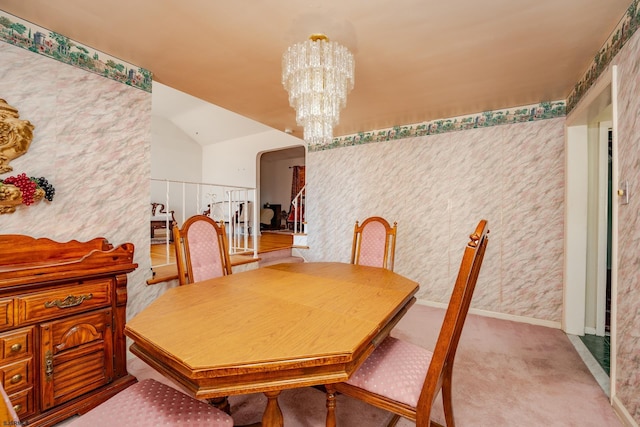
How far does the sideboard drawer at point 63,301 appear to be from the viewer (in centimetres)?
144

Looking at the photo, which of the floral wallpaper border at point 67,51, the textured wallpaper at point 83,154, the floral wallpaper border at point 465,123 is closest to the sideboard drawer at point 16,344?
the textured wallpaper at point 83,154

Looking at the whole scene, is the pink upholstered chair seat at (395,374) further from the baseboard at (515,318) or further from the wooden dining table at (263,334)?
the baseboard at (515,318)

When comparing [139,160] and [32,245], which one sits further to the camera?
[139,160]

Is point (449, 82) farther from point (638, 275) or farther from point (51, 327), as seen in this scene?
point (51, 327)

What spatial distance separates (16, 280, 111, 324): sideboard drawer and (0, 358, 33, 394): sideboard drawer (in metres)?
0.21

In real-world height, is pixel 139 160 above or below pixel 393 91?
below

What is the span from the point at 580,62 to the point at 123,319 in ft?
12.6

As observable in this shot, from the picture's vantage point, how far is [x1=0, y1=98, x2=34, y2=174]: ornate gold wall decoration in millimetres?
1645

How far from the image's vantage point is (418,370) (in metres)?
1.26

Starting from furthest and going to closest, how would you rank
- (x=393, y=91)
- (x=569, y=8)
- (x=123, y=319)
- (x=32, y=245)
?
(x=393, y=91)
(x=123, y=319)
(x=32, y=245)
(x=569, y=8)

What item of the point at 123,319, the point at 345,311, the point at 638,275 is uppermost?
the point at 638,275

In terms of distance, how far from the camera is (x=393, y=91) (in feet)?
8.94

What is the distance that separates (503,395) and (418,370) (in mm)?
1017

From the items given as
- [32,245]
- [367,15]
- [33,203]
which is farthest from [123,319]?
[367,15]
